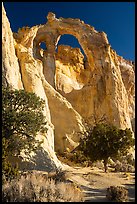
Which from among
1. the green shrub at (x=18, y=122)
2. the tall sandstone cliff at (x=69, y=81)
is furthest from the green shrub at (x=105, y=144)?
the green shrub at (x=18, y=122)

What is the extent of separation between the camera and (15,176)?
1332 cm

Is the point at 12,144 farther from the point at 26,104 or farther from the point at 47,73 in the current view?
the point at 47,73

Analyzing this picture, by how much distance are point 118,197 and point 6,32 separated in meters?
19.9

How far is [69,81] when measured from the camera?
51.9m

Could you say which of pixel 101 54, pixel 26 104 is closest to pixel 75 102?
pixel 101 54

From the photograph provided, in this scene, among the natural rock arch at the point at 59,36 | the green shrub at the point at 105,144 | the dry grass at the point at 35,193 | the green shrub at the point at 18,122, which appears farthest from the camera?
the natural rock arch at the point at 59,36

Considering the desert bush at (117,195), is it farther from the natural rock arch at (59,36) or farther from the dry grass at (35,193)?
the natural rock arch at (59,36)

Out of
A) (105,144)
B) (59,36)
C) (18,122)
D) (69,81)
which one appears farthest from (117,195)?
(69,81)

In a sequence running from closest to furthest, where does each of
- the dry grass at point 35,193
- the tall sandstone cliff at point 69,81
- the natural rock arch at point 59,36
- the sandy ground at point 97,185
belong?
the dry grass at point 35,193 → the sandy ground at point 97,185 → the tall sandstone cliff at point 69,81 → the natural rock arch at point 59,36

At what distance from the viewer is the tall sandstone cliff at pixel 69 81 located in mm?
29688

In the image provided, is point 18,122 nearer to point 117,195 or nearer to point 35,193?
point 35,193

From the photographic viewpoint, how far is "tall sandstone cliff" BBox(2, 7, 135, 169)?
29688 millimetres

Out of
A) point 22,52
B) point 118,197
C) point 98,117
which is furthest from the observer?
point 98,117

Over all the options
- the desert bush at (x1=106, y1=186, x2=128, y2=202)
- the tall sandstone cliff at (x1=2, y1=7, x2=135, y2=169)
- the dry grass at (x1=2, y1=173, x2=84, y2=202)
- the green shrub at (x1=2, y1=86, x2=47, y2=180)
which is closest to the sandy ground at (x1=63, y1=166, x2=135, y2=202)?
the desert bush at (x1=106, y1=186, x2=128, y2=202)
